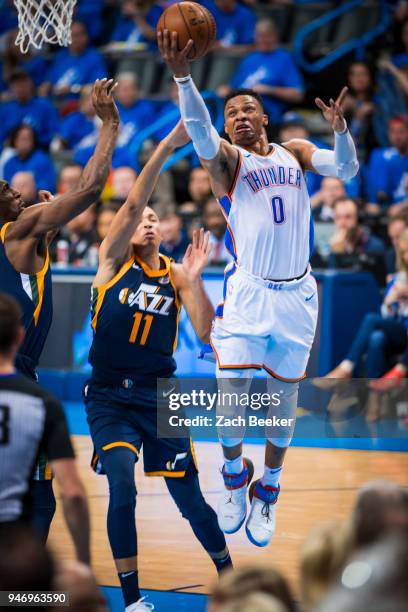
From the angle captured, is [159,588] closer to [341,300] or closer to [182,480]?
[182,480]

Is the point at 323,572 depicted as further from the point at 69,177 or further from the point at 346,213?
the point at 69,177

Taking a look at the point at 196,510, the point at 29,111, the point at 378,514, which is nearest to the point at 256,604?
the point at 378,514

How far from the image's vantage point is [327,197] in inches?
487

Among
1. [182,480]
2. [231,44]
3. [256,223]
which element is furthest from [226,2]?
[182,480]

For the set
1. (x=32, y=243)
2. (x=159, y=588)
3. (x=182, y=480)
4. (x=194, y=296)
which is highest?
(x=32, y=243)

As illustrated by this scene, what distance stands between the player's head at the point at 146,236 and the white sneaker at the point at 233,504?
1.49 metres

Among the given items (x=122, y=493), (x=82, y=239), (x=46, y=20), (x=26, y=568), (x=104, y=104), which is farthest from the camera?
(x=82, y=239)

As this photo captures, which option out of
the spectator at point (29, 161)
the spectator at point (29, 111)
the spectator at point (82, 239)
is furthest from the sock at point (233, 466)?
the spectator at point (29, 111)

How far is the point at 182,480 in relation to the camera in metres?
6.02

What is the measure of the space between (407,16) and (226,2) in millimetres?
2682

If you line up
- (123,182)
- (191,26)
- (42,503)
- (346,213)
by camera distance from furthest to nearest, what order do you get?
(123,182), (346,213), (191,26), (42,503)

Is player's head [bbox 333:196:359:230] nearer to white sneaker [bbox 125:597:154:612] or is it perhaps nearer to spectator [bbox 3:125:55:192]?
spectator [bbox 3:125:55:192]

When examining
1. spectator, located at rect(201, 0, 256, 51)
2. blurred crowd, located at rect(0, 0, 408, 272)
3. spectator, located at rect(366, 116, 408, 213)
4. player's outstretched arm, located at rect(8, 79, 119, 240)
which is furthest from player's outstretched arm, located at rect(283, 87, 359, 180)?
spectator, located at rect(201, 0, 256, 51)

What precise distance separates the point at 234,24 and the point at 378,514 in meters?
13.7
